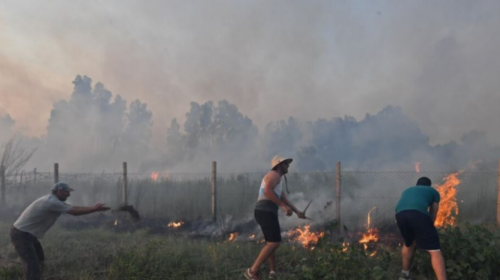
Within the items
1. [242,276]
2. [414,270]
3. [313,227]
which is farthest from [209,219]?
[414,270]

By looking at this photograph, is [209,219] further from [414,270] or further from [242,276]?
[414,270]

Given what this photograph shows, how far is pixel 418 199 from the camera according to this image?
5723mm

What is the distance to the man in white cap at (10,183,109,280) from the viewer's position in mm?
5789

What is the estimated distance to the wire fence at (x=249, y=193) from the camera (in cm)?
1037

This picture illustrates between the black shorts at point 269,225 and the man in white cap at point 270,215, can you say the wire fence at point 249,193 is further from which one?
the black shorts at point 269,225

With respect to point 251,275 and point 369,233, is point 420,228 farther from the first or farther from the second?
point 369,233

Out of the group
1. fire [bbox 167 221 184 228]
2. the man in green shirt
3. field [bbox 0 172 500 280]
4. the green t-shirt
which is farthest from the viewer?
fire [bbox 167 221 184 228]

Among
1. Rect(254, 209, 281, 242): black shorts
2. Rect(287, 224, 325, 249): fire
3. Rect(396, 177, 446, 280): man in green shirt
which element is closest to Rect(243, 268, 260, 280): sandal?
Rect(254, 209, 281, 242): black shorts

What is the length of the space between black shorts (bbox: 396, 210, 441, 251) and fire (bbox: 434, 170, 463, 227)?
12.3 feet

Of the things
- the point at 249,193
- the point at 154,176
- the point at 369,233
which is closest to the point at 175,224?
the point at 249,193

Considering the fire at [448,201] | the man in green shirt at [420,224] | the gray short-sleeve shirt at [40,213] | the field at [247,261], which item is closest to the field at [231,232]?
the field at [247,261]

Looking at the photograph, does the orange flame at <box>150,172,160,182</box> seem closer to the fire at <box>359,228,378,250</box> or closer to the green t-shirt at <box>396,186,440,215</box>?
the fire at <box>359,228,378,250</box>

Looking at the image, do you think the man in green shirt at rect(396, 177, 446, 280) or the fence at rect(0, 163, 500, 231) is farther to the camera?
the fence at rect(0, 163, 500, 231)

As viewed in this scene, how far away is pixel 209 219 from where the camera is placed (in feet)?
39.3
